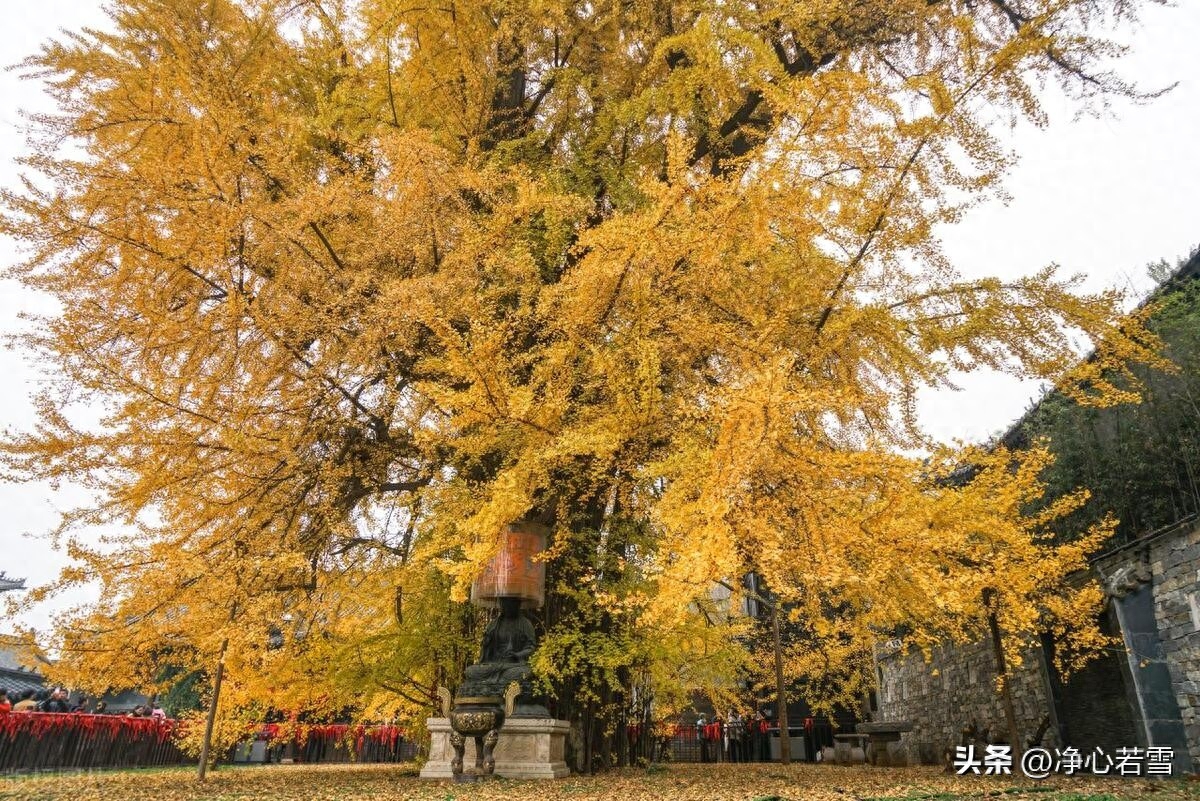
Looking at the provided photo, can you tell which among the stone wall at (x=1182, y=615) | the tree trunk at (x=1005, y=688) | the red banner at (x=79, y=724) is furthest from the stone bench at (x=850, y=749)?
the red banner at (x=79, y=724)

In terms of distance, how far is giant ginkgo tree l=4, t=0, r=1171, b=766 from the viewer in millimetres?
5348

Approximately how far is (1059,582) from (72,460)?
1135cm

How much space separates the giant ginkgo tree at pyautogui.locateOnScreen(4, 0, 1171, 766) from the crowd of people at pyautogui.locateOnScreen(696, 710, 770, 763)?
30.5 ft

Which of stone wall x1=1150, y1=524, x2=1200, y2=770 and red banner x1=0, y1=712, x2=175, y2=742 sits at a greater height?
stone wall x1=1150, y1=524, x2=1200, y2=770

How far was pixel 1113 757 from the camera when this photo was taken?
852 centimetres

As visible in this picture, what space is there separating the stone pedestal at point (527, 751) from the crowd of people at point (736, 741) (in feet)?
34.9

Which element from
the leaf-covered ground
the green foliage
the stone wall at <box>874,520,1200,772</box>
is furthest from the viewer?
the green foliage

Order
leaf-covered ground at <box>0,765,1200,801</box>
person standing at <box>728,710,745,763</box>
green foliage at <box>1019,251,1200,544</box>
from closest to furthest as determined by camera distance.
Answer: leaf-covered ground at <box>0,765,1200,801</box> < green foliage at <box>1019,251,1200,544</box> < person standing at <box>728,710,745,763</box>

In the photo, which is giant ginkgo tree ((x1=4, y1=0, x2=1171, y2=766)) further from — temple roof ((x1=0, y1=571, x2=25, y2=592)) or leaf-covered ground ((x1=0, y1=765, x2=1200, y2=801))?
temple roof ((x1=0, y1=571, x2=25, y2=592))

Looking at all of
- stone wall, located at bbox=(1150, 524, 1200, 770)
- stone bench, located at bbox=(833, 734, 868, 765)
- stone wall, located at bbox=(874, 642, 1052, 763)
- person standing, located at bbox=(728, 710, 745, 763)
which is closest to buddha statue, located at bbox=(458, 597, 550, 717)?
stone wall, located at bbox=(1150, 524, 1200, 770)

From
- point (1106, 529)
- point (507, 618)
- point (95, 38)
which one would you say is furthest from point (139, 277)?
Result: point (1106, 529)

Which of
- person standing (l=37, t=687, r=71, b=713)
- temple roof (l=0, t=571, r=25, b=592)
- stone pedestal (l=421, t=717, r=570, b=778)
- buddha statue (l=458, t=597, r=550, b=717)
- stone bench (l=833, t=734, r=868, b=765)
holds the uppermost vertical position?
temple roof (l=0, t=571, r=25, b=592)

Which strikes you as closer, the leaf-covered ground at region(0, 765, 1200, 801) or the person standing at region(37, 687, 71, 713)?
the leaf-covered ground at region(0, 765, 1200, 801)

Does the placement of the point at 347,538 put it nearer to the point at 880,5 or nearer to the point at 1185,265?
the point at 880,5
